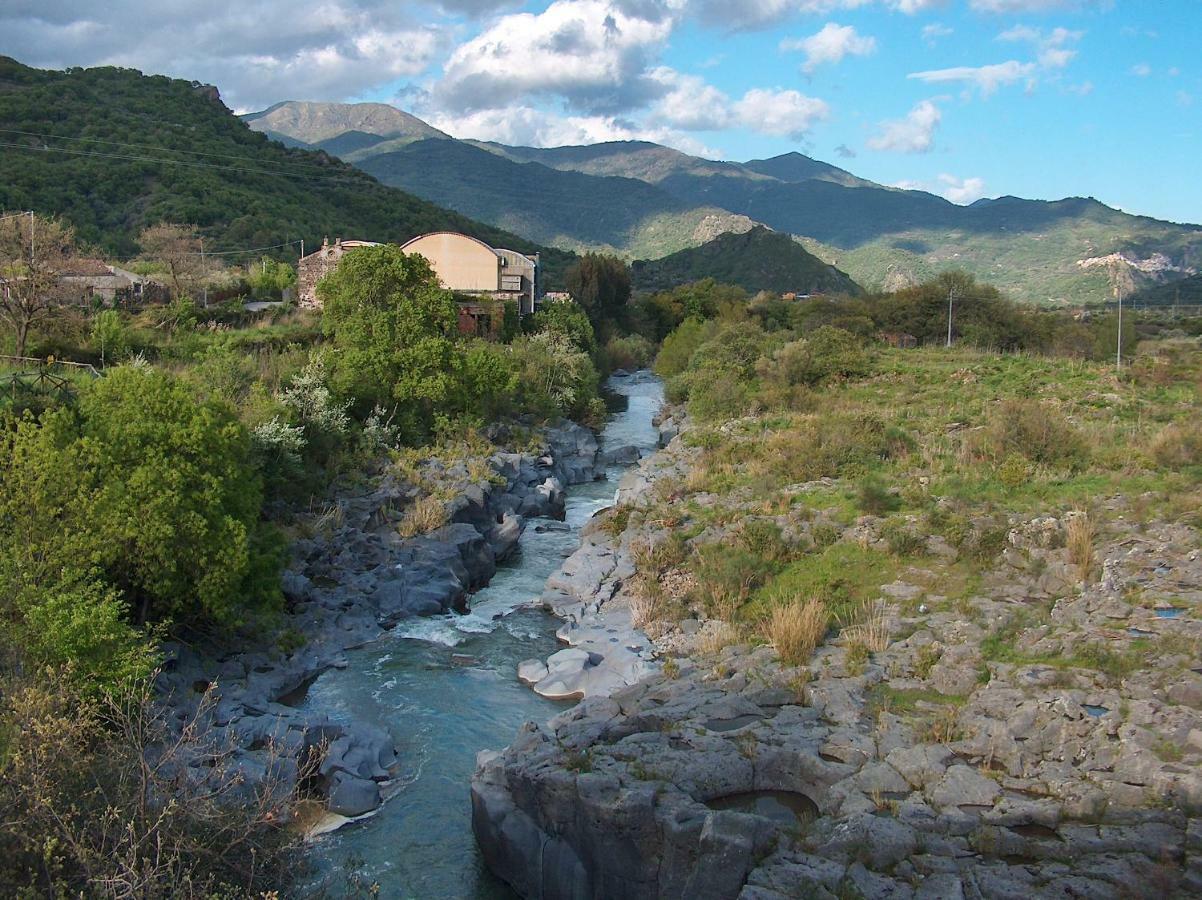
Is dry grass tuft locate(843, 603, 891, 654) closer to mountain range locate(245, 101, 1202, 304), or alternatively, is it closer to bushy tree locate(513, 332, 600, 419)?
bushy tree locate(513, 332, 600, 419)

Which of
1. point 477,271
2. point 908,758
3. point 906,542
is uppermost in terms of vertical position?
point 477,271

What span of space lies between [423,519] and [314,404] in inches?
211

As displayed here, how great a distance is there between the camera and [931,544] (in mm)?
20250

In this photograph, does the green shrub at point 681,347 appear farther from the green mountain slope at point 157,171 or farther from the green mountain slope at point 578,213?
the green mountain slope at point 578,213

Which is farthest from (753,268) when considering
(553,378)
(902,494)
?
(902,494)

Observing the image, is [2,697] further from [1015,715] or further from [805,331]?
[805,331]

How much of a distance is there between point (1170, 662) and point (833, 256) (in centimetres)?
15251

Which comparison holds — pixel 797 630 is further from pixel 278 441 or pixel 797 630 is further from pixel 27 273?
pixel 27 273

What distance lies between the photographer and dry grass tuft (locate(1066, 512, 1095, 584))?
699 inches

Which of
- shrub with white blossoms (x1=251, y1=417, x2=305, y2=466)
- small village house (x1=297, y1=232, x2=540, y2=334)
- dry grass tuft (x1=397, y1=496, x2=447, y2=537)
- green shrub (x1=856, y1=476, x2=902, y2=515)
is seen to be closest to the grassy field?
green shrub (x1=856, y1=476, x2=902, y2=515)

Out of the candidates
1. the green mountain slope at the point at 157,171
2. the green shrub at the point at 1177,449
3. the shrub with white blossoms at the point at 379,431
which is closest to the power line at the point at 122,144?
the green mountain slope at the point at 157,171

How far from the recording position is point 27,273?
2819cm

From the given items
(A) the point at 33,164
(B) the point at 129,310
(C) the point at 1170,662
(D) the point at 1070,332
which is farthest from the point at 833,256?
(C) the point at 1170,662

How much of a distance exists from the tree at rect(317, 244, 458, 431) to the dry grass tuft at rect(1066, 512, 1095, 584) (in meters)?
19.6
